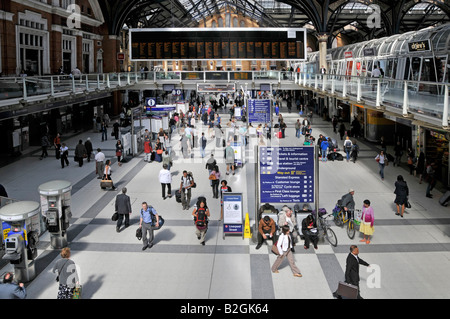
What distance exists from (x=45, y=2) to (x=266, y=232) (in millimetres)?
26966

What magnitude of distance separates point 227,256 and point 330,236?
2873 mm

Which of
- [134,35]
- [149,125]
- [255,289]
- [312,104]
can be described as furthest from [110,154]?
[312,104]

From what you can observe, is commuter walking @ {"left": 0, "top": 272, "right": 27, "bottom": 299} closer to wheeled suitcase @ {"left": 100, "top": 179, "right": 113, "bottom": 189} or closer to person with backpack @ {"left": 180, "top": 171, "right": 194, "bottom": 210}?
person with backpack @ {"left": 180, "top": 171, "right": 194, "bottom": 210}

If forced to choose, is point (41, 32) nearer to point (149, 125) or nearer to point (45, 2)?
point (45, 2)

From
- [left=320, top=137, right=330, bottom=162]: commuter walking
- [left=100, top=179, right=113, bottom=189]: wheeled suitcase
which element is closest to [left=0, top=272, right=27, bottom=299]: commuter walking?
[left=100, top=179, right=113, bottom=189]: wheeled suitcase

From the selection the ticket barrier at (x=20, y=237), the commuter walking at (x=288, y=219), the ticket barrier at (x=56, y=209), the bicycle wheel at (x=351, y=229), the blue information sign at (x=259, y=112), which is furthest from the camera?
the blue information sign at (x=259, y=112)

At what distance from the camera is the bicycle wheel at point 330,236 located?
1120 cm

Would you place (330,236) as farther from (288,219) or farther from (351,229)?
(288,219)

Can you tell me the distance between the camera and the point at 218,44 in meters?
31.2

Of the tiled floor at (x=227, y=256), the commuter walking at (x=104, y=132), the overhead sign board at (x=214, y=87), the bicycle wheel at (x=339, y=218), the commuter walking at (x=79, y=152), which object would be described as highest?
the overhead sign board at (x=214, y=87)

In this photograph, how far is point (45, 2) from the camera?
99.7ft

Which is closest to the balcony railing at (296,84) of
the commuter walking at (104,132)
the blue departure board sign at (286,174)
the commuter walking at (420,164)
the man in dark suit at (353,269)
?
the commuter walking at (104,132)

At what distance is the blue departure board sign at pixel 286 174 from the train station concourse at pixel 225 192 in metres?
0.03

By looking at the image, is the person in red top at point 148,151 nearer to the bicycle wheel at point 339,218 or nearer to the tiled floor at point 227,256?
the tiled floor at point 227,256
